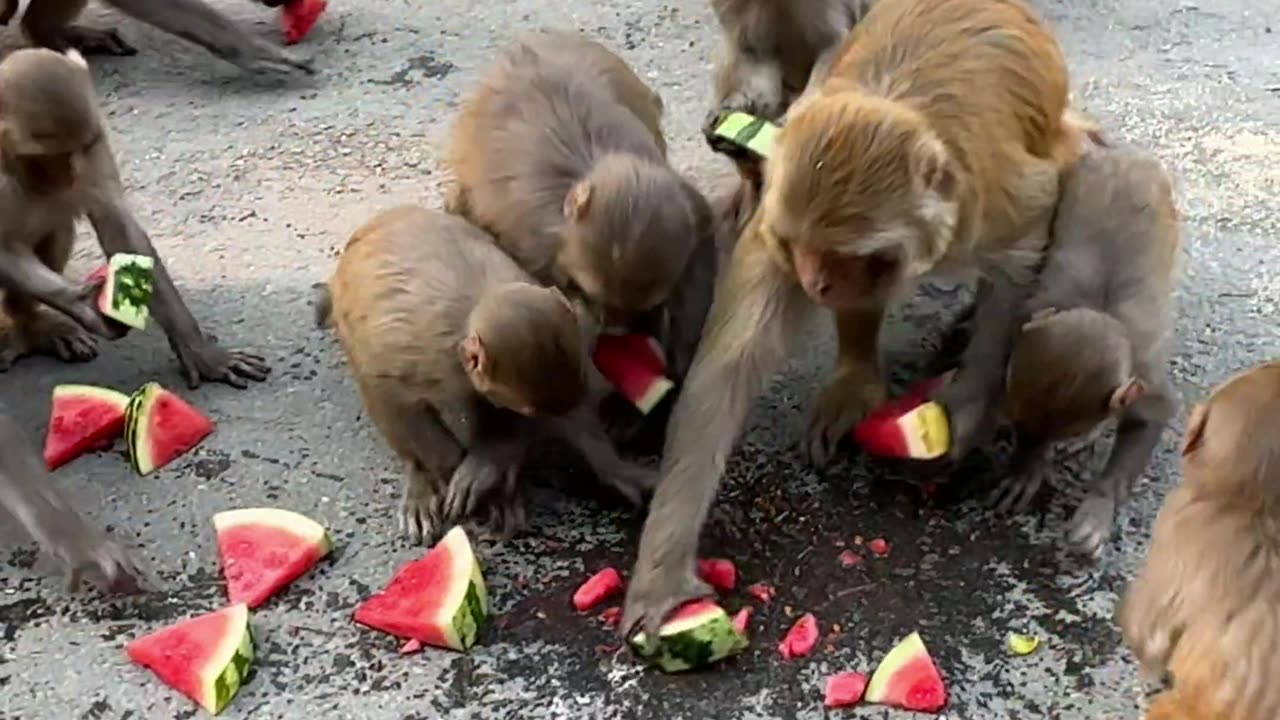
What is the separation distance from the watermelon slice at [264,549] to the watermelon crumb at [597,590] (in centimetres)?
65

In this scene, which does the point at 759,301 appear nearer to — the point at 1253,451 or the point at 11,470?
the point at 1253,451

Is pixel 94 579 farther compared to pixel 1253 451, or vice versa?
pixel 94 579

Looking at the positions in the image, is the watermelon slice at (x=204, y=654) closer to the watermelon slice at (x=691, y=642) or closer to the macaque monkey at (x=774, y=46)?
the watermelon slice at (x=691, y=642)

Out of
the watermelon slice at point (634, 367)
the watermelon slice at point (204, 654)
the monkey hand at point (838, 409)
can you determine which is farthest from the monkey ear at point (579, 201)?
the watermelon slice at point (204, 654)

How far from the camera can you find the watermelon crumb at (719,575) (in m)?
4.08

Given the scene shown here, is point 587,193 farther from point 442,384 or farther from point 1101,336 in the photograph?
point 1101,336

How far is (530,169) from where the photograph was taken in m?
4.57

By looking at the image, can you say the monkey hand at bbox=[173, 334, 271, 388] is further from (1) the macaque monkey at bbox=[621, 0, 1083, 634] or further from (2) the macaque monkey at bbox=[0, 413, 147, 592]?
(1) the macaque monkey at bbox=[621, 0, 1083, 634]

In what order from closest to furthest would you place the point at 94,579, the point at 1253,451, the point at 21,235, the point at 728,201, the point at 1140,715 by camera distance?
the point at 1253,451
the point at 1140,715
the point at 94,579
the point at 21,235
the point at 728,201

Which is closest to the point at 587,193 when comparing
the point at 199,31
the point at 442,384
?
the point at 442,384

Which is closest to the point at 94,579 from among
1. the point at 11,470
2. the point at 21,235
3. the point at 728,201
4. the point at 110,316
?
the point at 11,470

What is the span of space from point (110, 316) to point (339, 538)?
93 centimetres

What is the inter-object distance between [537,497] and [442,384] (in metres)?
0.41

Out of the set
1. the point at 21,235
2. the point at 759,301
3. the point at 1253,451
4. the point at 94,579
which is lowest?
the point at 94,579
